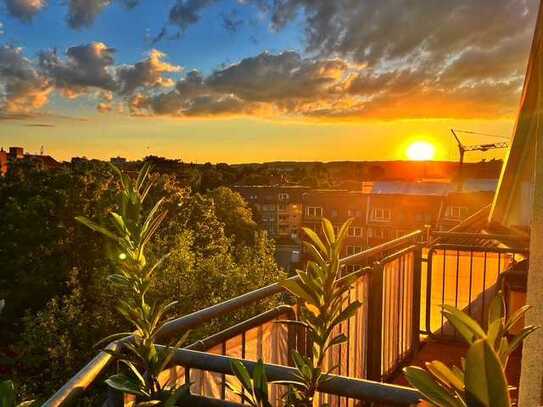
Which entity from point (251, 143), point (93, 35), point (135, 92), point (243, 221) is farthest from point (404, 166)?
point (93, 35)

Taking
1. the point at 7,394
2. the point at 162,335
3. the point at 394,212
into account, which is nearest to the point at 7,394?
the point at 7,394

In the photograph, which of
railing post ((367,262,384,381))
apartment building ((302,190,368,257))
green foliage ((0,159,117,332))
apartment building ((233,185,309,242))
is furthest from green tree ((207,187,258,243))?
apartment building ((233,185,309,242))

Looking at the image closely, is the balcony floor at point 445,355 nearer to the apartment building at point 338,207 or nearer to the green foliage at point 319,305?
the green foliage at point 319,305

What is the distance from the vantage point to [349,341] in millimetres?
3318

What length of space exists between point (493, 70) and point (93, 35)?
55.2ft

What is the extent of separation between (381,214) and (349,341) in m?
42.5

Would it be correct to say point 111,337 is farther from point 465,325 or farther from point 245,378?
point 465,325

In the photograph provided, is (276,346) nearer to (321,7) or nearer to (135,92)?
(321,7)

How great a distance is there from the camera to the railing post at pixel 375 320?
3.56m

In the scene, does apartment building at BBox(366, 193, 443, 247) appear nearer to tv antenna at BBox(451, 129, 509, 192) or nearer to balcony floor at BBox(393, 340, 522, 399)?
tv antenna at BBox(451, 129, 509, 192)

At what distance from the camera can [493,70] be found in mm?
5324

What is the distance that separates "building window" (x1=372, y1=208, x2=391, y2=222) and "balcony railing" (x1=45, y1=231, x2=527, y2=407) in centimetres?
3822

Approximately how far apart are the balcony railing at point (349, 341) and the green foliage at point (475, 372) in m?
0.47

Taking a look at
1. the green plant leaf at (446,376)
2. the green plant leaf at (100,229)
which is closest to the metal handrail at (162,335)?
the green plant leaf at (100,229)
